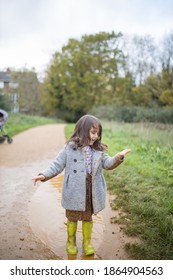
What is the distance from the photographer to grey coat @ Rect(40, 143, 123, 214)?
264 centimetres

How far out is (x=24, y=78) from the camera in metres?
30.1

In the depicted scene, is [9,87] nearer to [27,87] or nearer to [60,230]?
[27,87]

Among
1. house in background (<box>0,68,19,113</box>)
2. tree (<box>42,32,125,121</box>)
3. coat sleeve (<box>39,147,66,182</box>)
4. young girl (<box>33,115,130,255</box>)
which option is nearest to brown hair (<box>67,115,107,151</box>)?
young girl (<box>33,115,130,255</box>)

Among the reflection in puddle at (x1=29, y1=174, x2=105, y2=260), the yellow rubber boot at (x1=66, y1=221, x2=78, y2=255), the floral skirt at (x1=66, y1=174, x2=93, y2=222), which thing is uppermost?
the floral skirt at (x1=66, y1=174, x2=93, y2=222)

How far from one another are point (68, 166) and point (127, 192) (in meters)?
1.89

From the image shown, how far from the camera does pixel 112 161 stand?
263cm

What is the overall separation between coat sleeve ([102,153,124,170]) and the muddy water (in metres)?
0.80

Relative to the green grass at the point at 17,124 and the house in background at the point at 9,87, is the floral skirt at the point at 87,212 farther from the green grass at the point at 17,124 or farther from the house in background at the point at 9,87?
the house in background at the point at 9,87

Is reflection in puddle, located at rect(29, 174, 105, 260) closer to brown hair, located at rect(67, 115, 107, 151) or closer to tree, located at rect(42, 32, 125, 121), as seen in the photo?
brown hair, located at rect(67, 115, 107, 151)

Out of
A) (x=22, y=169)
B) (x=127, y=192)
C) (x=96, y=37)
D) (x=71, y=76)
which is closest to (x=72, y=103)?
(x=71, y=76)

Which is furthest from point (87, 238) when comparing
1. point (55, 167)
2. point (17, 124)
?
point (17, 124)

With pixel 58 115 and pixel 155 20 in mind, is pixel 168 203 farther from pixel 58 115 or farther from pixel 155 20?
pixel 58 115

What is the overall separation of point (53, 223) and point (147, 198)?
1318 mm

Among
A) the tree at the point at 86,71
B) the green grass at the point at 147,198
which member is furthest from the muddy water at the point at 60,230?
the tree at the point at 86,71
